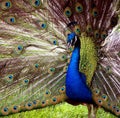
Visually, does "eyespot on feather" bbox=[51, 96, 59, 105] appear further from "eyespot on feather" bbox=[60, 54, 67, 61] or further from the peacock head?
the peacock head

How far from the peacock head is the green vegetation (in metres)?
0.58

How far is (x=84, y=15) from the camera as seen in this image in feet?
9.11

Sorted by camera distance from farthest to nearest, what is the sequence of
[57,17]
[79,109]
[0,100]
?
1. [79,109]
2. [0,100]
3. [57,17]

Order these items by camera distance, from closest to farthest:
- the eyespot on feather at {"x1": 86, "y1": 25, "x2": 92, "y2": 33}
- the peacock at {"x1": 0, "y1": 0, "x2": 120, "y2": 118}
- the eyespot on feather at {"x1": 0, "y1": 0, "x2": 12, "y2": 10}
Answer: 1. the eyespot on feather at {"x1": 0, "y1": 0, "x2": 12, "y2": 10}
2. the peacock at {"x1": 0, "y1": 0, "x2": 120, "y2": 118}
3. the eyespot on feather at {"x1": 86, "y1": 25, "x2": 92, "y2": 33}

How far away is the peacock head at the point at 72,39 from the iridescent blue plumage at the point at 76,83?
7 centimetres

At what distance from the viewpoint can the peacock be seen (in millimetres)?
2652

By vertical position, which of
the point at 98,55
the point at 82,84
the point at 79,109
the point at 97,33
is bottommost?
the point at 79,109

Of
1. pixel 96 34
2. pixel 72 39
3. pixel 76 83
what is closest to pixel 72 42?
pixel 72 39

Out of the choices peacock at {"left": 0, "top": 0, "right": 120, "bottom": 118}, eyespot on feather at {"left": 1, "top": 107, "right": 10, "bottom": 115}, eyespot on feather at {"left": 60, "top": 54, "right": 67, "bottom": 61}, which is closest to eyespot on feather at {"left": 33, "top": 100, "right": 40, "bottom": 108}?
peacock at {"left": 0, "top": 0, "right": 120, "bottom": 118}

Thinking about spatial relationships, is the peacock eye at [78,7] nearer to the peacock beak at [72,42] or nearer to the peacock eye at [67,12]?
the peacock eye at [67,12]

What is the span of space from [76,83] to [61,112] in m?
0.31

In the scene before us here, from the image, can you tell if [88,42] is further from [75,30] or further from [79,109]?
[79,109]

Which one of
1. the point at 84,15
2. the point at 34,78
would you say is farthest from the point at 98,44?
the point at 34,78

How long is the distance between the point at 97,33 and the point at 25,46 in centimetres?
61
